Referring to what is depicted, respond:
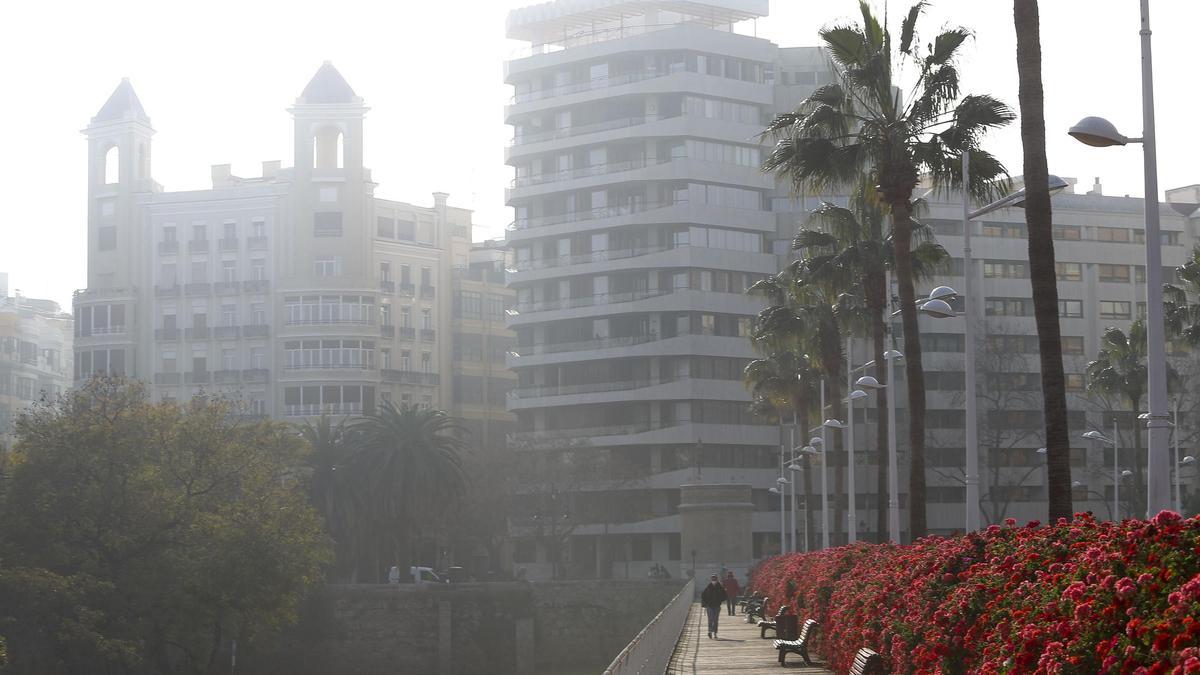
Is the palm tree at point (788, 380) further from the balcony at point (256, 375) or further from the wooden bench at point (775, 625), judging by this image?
the balcony at point (256, 375)

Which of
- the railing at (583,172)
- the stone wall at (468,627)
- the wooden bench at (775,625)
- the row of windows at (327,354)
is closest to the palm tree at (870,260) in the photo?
the wooden bench at (775,625)

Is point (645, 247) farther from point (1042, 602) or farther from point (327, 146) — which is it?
point (1042, 602)

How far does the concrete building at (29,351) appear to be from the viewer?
128500 mm

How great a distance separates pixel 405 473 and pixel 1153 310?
6399cm

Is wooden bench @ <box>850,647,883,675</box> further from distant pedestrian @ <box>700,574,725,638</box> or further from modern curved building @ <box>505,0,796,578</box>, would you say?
modern curved building @ <box>505,0,796,578</box>

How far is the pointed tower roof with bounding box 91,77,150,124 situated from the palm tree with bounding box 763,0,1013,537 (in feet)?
286

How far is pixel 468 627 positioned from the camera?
8019cm

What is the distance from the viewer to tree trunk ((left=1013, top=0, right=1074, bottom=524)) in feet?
76.4

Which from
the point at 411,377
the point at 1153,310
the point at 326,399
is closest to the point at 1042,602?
the point at 1153,310

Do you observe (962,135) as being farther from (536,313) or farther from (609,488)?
(536,313)

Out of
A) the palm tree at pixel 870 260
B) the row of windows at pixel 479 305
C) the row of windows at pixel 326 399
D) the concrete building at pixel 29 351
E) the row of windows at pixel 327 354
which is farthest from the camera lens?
the concrete building at pixel 29 351

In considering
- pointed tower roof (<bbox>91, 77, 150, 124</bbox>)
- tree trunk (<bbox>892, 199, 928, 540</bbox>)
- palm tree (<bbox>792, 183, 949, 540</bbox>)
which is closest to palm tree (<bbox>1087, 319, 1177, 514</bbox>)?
palm tree (<bbox>792, 183, 949, 540</bbox>)

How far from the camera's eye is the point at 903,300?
35625 millimetres

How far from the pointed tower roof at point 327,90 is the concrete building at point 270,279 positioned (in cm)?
9
